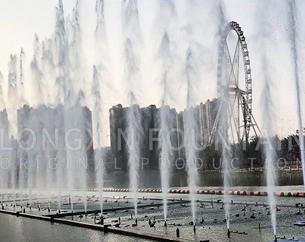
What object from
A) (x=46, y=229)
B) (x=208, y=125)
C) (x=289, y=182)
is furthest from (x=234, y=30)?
(x=46, y=229)

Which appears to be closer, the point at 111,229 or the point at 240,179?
the point at 111,229

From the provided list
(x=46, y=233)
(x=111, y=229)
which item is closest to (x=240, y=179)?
(x=46, y=233)

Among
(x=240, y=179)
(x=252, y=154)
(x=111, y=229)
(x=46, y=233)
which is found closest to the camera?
(x=111, y=229)

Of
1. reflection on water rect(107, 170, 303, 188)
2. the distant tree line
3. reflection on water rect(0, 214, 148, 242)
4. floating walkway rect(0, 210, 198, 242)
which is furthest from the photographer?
the distant tree line

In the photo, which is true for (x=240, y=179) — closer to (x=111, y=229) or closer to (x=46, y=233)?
(x=46, y=233)

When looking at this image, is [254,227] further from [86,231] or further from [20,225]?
[20,225]

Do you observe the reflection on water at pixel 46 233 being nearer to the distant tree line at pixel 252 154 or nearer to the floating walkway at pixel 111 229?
the floating walkway at pixel 111 229

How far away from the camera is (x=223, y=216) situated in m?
26.3

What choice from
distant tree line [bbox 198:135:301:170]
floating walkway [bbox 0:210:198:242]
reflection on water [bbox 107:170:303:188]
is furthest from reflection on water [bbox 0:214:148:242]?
distant tree line [bbox 198:135:301:170]

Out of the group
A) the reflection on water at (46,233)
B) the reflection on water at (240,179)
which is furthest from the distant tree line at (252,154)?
the reflection on water at (46,233)

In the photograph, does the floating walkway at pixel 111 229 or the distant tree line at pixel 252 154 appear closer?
the floating walkway at pixel 111 229

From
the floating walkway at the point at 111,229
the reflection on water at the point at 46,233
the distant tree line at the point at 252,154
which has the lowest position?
the reflection on water at the point at 46,233

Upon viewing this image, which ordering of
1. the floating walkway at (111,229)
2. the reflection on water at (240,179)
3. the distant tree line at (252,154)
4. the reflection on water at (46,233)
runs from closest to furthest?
the floating walkway at (111,229), the reflection on water at (46,233), the reflection on water at (240,179), the distant tree line at (252,154)

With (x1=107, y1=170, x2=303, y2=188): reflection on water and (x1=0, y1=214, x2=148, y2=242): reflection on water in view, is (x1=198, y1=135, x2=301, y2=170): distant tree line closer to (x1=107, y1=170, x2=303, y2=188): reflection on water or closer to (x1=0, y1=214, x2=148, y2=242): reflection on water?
(x1=107, y1=170, x2=303, y2=188): reflection on water
